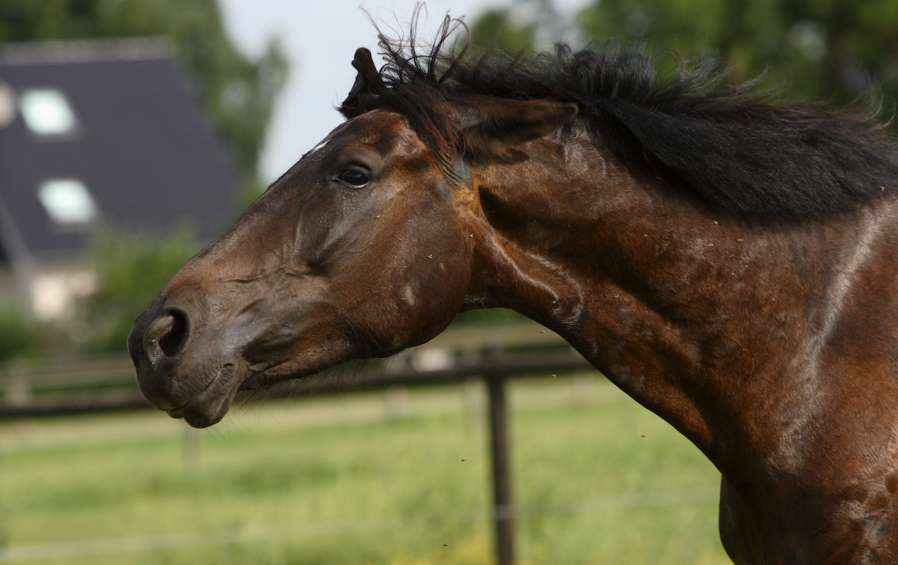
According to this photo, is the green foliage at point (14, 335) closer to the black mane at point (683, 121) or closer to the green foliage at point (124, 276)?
the green foliage at point (124, 276)

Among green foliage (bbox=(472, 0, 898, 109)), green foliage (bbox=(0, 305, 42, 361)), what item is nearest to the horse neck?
green foliage (bbox=(472, 0, 898, 109))

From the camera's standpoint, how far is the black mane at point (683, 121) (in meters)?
2.31

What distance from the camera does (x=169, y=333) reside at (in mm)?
2160

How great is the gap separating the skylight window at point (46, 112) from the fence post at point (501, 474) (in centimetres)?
2820

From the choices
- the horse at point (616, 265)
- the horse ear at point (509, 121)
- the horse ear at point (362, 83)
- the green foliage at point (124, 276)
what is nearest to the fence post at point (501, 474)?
the horse at point (616, 265)

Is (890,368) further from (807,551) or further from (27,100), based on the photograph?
(27,100)

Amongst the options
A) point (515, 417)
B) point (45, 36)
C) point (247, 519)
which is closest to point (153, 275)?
point (515, 417)

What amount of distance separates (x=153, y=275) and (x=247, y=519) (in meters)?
15.6

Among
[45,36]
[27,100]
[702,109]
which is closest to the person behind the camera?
[702,109]

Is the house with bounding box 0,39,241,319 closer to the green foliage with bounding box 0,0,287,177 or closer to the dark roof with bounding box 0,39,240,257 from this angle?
the dark roof with bounding box 0,39,240,257

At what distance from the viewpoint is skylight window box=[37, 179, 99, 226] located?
27656 mm

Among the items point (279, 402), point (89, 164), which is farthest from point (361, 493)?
point (89, 164)

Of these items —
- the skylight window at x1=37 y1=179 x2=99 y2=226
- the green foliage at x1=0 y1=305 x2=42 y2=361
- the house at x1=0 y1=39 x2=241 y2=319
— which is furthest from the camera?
the skylight window at x1=37 y1=179 x2=99 y2=226

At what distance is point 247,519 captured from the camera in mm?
6781
